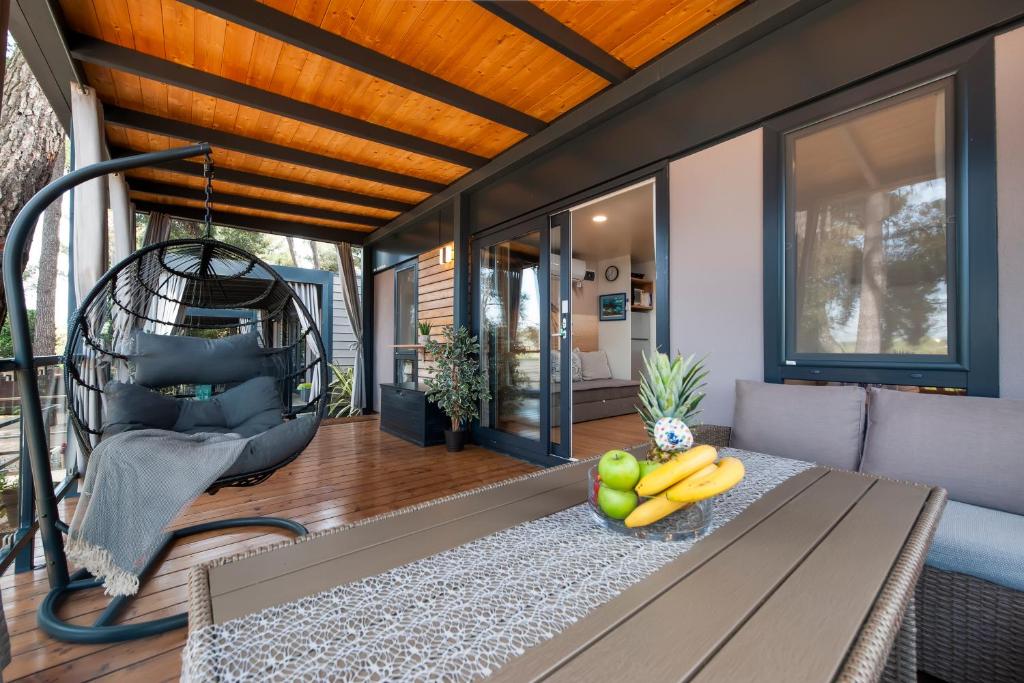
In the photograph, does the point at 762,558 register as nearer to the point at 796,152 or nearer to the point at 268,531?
the point at 796,152

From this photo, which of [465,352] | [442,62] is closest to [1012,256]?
[442,62]

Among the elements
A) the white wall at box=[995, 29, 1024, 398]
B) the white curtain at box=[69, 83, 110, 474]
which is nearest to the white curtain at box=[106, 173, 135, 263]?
the white curtain at box=[69, 83, 110, 474]

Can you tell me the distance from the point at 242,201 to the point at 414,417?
3.18 meters

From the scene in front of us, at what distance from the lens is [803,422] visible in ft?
6.16

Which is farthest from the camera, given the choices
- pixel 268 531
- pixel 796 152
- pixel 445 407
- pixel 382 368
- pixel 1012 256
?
pixel 382 368

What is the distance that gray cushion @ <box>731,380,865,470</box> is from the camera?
178cm

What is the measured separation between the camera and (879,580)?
0.71 m

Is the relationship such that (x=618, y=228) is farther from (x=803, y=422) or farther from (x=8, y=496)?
(x=8, y=496)

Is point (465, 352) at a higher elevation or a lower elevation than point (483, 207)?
lower

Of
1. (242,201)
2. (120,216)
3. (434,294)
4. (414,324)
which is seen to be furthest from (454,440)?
(242,201)

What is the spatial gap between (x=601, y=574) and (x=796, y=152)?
239 centimetres

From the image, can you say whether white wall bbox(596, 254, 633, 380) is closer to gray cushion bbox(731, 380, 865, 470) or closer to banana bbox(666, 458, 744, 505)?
gray cushion bbox(731, 380, 865, 470)

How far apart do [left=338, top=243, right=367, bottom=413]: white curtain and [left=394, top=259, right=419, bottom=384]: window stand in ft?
2.36

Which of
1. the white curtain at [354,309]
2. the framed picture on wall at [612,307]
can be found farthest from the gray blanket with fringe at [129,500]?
the framed picture on wall at [612,307]
